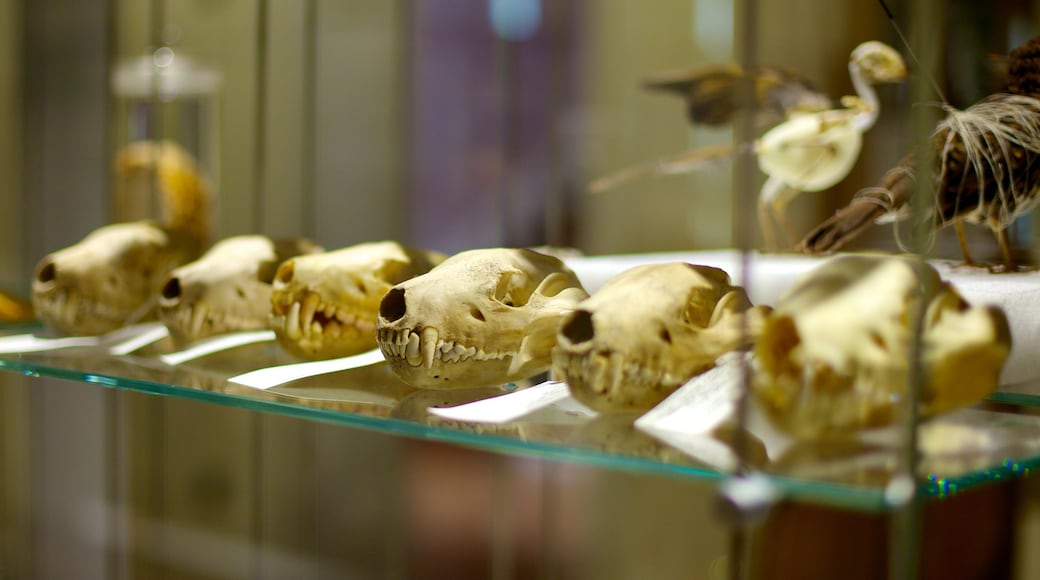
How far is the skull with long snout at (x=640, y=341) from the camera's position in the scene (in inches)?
16.3

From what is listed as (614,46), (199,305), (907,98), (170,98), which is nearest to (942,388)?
(907,98)

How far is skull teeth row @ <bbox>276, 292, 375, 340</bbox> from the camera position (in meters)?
0.55

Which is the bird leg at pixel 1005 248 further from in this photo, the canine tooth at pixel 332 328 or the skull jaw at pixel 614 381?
the canine tooth at pixel 332 328

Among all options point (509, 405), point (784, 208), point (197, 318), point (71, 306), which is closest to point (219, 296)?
point (197, 318)

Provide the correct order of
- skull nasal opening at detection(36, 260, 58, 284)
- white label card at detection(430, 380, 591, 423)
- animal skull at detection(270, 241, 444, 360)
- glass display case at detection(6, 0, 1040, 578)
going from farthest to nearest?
glass display case at detection(6, 0, 1040, 578)
skull nasal opening at detection(36, 260, 58, 284)
animal skull at detection(270, 241, 444, 360)
white label card at detection(430, 380, 591, 423)

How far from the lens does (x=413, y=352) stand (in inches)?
18.8

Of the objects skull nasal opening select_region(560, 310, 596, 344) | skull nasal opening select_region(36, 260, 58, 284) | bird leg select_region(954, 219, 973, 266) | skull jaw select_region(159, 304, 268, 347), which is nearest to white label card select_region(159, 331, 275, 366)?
skull jaw select_region(159, 304, 268, 347)

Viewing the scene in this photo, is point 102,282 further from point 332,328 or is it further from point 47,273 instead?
point 332,328

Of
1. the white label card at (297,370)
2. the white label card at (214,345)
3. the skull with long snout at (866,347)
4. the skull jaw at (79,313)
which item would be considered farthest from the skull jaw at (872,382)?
the skull jaw at (79,313)

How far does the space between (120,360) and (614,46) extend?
0.68 metres

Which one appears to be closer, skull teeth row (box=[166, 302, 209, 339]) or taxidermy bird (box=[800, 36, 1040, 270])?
taxidermy bird (box=[800, 36, 1040, 270])

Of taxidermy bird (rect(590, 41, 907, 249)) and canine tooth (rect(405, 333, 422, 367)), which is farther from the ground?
taxidermy bird (rect(590, 41, 907, 249))

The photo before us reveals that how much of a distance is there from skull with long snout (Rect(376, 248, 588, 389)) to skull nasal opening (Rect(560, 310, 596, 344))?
0.06 metres

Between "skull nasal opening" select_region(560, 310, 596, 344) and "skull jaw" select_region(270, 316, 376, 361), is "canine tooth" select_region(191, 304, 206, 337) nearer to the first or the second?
"skull jaw" select_region(270, 316, 376, 361)
